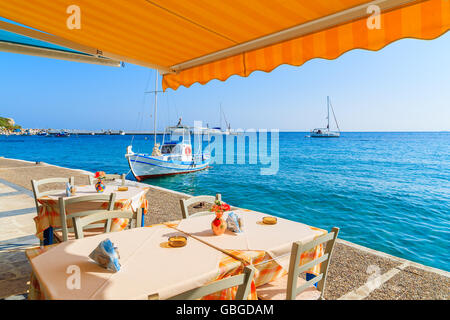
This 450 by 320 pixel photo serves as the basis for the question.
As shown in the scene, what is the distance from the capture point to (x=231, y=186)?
51.2 feet

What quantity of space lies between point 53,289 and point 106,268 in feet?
0.96

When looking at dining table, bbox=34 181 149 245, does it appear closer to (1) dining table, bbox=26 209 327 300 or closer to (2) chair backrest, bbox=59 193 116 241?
(2) chair backrest, bbox=59 193 116 241

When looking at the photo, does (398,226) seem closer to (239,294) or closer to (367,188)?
(367,188)

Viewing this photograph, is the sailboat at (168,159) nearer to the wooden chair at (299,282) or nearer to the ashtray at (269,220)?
the ashtray at (269,220)

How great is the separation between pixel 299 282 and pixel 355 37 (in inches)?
83.1

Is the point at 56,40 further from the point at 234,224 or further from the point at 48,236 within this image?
the point at 234,224

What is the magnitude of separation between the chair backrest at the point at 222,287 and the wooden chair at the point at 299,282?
494mm

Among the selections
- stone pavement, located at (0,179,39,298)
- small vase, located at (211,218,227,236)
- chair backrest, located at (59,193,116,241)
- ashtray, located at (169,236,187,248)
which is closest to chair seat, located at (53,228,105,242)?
chair backrest, located at (59,193,116,241)

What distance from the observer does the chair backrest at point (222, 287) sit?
116 centimetres

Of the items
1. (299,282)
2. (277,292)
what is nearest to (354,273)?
(299,282)

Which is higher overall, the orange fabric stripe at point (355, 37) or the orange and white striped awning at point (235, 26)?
the orange and white striped awning at point (235, 26)

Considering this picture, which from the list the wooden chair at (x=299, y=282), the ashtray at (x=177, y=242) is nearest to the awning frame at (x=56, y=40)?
the ashtray at (x=177, y=242)
